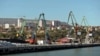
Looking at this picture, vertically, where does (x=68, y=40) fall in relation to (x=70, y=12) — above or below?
below

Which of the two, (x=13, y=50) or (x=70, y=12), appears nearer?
(x=13, y=50)

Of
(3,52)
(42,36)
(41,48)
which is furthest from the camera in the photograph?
(42,36)

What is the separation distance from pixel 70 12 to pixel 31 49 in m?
99.0

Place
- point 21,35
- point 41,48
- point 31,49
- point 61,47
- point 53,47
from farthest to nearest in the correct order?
1. point 21,35
2. point 61,47
3. point 53,47
4. point 41,48
5. point 31,49

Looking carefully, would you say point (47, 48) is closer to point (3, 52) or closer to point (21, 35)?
point (3, 52)

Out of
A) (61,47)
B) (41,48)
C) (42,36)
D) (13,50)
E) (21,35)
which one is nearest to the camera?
(13,50)

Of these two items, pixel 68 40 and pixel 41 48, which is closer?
pixel 41 48

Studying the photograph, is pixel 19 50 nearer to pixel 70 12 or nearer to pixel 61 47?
pixel 61 47

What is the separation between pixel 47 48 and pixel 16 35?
224 ft

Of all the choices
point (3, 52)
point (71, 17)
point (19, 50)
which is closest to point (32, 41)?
point (19, 50)

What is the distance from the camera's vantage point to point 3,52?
8138 cm

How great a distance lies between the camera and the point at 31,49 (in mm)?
99562

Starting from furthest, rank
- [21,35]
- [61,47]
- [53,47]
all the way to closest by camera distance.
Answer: [21,35] < [61,47] < [53,47]

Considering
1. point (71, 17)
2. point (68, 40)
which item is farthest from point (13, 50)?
point (71, 17)
